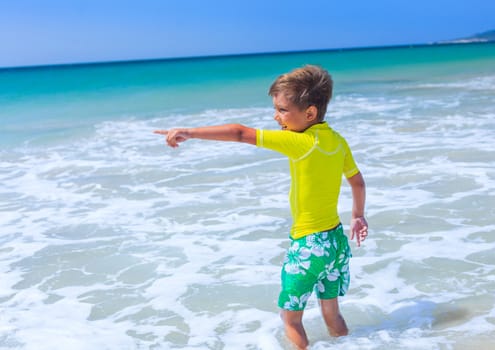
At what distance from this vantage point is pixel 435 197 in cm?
613

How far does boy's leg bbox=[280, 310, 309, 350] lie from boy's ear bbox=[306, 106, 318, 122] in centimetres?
96

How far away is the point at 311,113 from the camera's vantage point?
276 centimetres

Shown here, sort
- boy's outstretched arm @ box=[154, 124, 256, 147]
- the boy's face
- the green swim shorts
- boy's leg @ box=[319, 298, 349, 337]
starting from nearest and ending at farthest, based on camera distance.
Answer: boy's outstretched arm @ box=[154, 124, 256, 147]
the boy's face
the green swim shorts
boy's leg @ box=[319, 298, 349, 337]

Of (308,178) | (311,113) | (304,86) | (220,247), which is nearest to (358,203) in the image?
(308,178)

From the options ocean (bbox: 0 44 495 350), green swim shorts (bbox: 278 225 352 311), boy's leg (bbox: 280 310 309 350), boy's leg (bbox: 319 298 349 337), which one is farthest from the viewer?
ocean (bbox: 0 44 495 350)

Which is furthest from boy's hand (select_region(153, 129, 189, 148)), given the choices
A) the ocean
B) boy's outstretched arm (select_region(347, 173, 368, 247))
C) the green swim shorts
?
the ocean

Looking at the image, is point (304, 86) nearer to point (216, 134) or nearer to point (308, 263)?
point (216, 134)

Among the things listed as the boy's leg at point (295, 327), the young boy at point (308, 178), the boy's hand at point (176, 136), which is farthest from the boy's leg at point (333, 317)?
the boy's hand at point (176, 136)

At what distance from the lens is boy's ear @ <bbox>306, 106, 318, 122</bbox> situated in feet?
9.03

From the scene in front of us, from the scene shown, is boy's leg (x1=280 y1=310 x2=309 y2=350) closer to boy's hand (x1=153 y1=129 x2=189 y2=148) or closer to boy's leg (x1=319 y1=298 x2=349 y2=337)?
boy's leg (x1=319 y1=298 x2=349 y2=337)

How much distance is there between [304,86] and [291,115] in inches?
5.9

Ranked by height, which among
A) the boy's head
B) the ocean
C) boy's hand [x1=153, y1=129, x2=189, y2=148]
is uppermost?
the boy's head

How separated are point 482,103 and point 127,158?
8.91 metres

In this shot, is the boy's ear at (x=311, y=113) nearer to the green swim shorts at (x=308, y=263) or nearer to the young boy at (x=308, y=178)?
the young boy at (x=308, y=178)
